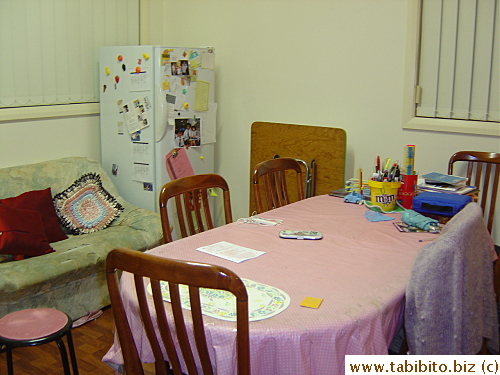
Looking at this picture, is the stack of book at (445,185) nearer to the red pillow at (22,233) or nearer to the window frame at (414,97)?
the window frame at (414,97)

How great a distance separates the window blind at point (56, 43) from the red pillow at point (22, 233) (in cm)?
82

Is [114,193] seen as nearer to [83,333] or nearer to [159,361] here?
[83,333]

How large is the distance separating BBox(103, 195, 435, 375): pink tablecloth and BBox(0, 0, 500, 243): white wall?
129 centimetres

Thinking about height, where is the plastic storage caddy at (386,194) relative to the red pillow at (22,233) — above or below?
above

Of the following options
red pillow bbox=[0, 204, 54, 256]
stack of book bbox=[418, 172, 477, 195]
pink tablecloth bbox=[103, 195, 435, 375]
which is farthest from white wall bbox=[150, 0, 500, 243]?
red pillow bbox=[0, 204, 54, 256]

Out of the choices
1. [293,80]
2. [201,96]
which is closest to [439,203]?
[293,80]

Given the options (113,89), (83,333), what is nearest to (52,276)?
(83,333)

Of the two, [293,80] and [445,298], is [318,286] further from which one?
[293,80]

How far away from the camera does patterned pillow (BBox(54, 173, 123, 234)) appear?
11.5 ft

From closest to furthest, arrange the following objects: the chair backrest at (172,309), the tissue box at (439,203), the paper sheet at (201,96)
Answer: the chair backrest at (172,309)
the tissue box at (439,203)
the paper sheet at (201,96)

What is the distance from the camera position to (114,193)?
385cm

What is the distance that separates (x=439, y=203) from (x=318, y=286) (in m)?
0.98

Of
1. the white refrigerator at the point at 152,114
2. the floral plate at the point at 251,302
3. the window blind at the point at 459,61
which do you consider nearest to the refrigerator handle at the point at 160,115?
the white refrigerator at the point at 152,114

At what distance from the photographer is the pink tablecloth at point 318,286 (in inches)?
56.1
